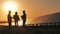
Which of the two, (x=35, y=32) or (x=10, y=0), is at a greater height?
(x=10, y=0)

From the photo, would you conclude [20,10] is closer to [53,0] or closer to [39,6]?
[39,6]

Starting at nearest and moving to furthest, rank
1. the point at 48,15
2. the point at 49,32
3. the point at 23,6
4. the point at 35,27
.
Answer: the point at 49,32 → the point at 35,27 → the point at 48,15 → the point at 23,6

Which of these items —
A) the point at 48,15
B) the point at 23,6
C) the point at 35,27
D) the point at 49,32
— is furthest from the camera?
the point at 23,6

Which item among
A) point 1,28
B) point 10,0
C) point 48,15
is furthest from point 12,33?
point 10,0

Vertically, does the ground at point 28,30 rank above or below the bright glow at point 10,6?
below

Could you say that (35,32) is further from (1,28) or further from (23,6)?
(23,6)

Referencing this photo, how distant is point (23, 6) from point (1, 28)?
602 centimetres

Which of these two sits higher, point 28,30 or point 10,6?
point 10,6

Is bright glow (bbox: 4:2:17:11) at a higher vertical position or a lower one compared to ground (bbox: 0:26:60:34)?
higher

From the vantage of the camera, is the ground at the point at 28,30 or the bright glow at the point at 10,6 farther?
the bright glow at the point at 10,6

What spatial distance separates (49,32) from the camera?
11.6 meters

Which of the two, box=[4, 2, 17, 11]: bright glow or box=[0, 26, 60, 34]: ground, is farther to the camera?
box=[4, 2, 17, 11]: bright glow

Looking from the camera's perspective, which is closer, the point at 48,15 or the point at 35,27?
the point at 35,27

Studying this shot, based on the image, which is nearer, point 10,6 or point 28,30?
point 28,30
